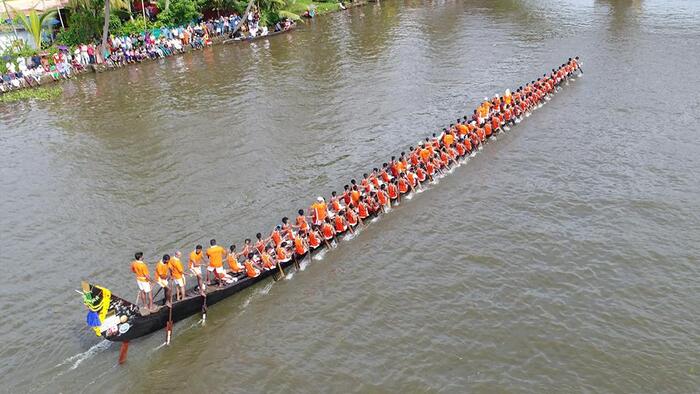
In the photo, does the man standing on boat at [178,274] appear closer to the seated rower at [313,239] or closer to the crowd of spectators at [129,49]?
the seated rower at [313,239]

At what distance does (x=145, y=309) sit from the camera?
1344 centimetres

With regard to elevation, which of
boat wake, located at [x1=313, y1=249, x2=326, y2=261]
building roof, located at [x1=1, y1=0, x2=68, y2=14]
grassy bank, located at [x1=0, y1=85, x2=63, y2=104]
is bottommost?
boat wake, located at [x1=313, y1=249, x2=326, y2=261]

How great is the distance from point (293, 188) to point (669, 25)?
115 ft

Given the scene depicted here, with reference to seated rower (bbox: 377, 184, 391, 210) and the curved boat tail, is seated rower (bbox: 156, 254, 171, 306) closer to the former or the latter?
the curved boat tail

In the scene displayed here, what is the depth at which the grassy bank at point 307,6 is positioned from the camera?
46.8 m

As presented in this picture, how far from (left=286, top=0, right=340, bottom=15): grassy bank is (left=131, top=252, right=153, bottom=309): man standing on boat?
36.9m

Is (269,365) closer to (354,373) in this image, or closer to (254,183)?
(354,373)

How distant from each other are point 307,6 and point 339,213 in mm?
35010

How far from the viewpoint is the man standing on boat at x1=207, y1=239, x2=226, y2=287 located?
1473cm

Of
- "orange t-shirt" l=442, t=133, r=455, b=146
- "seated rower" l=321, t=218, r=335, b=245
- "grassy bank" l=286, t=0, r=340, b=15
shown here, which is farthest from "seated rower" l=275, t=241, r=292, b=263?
"grassy bank" l=286, t=0, r=340, b=15

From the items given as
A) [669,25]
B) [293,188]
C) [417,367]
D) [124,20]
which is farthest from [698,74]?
[124,20]

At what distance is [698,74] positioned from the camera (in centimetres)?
3116

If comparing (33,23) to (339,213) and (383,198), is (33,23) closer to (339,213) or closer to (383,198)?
(339,213)

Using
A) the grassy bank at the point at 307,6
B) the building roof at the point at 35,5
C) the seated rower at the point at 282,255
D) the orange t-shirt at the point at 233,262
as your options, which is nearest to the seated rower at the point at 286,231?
the seated rower at the point at 282,255
